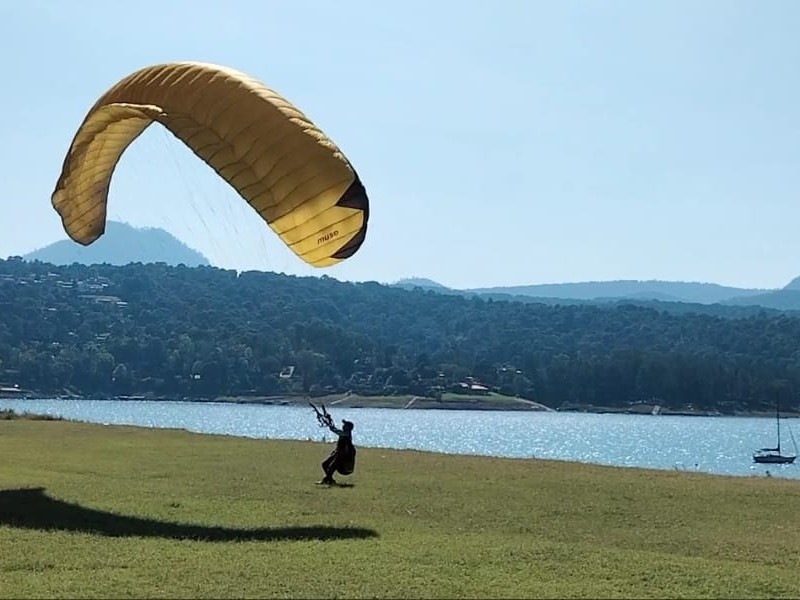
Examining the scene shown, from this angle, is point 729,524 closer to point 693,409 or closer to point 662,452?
point 662,452

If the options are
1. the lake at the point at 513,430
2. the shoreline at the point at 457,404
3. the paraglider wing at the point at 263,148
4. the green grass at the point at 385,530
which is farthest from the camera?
the shoreline at the point at 457,404

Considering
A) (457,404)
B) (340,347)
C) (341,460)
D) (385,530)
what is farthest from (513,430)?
(385,530)

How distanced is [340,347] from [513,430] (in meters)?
18.5

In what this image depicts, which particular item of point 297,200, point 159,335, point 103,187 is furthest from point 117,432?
point 159,335

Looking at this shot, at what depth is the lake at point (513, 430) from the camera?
65.9 metres

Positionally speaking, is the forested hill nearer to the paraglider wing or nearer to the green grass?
the green grass

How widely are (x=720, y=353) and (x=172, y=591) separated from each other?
542ft

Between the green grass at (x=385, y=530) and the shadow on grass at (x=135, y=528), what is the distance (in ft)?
0.12

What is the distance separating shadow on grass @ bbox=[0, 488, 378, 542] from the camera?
13.3m

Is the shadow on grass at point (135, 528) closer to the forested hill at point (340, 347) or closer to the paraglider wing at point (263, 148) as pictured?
the paraglider wing at point (263, 148)

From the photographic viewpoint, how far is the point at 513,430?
10606 centimetres

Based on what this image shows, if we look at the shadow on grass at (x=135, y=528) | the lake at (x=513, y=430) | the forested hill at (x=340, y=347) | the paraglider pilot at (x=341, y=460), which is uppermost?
the forested hill at (x=340, y=347)

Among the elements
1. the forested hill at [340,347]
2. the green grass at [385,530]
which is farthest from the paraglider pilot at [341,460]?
the forested hill at [340,347]

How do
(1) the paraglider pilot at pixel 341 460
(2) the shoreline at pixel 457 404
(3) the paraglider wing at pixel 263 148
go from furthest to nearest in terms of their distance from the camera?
(2) the shoreline at pixel 457 404
(1) the paraglider pilot at pixel 341 460
(3) the paraglider wing at pixel 263 148
